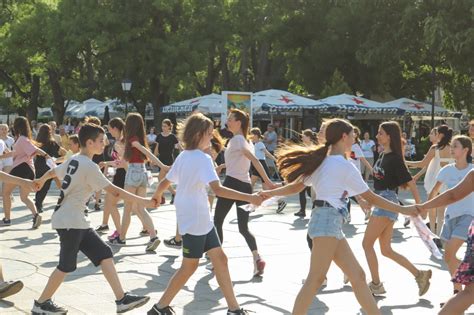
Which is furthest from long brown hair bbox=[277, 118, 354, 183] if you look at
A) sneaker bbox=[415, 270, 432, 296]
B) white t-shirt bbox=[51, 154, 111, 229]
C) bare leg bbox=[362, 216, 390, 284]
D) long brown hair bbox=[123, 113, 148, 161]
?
long brown hair bbox=[123, 113, 148, 161]

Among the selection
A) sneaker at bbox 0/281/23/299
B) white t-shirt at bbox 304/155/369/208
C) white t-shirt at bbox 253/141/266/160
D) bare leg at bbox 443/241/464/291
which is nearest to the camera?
white t-shirt at bbox 304/155/369/208

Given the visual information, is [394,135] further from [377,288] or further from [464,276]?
[464,276]

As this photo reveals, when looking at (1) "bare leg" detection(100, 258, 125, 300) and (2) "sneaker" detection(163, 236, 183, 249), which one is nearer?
(1) "bare leg" detection(100, 258, 125, 300)

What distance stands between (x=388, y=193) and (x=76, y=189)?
3.16 metres

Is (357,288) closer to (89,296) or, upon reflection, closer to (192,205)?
(192,205)

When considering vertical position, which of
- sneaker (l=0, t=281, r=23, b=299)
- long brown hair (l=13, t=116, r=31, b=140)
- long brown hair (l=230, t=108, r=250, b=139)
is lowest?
sneaker (l=0, t=281, r=23, b=299)

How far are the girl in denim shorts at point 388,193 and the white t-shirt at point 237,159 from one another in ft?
5.02

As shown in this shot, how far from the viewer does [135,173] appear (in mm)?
11086

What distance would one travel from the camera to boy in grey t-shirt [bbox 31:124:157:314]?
21.2ft

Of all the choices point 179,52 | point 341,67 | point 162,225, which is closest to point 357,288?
point 162,225

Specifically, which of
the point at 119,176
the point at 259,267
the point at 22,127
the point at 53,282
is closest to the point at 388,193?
the point at 259,267

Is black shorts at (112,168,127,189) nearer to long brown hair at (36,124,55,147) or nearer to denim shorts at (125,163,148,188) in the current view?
denim shorts at (125,163,148,188)

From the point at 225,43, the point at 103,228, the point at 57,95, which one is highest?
the point at 225,43

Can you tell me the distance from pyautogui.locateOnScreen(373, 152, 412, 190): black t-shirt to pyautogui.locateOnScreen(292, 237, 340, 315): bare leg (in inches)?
91.5
